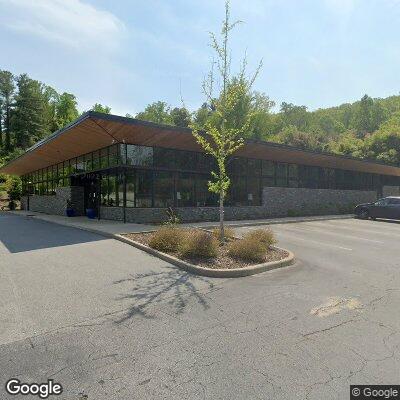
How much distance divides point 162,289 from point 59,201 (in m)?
23.3

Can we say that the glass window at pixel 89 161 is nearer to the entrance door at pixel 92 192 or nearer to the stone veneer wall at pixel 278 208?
the entrance door at pixel 92 192

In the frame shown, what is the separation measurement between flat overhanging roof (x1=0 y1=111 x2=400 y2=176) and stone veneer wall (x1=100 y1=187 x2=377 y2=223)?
8.09ft

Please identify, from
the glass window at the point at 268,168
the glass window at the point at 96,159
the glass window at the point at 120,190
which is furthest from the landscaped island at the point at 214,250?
the glass window at the point at 268,168

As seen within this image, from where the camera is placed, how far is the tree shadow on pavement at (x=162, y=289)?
18.1ft

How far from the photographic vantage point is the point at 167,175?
1881cm

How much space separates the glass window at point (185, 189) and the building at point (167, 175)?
2.3 inches

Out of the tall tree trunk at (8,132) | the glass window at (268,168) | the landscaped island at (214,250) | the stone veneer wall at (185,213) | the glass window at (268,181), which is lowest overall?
the landscaped island at (214,250)

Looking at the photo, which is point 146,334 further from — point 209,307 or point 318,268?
point 318,268

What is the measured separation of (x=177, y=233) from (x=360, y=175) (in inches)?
1092

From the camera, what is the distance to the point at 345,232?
15.4 metres

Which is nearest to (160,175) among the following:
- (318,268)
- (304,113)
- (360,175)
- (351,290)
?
(318,268)

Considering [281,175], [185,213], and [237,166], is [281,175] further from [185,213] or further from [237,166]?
[185,213]

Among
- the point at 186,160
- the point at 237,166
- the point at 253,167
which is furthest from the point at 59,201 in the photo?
the point at 253,167

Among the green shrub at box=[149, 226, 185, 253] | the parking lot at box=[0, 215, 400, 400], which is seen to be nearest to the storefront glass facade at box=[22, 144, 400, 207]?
the green shrub at box=[149, 226, 185, 253]
